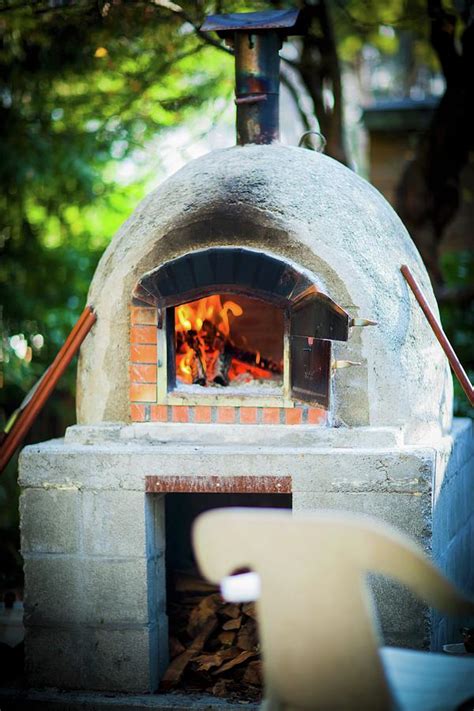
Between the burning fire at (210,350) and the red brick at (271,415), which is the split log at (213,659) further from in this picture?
the burning fire at (210,350)

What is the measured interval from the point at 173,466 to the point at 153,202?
142cm

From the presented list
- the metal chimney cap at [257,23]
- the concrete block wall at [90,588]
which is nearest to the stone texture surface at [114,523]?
the concrete block wall at [90,588]

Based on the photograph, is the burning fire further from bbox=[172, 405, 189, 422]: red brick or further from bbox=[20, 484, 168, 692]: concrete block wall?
bbox=[20, 484, 168, 692]: concrete block wall

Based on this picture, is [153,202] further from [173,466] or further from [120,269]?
[173,466]

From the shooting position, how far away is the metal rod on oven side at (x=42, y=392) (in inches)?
187

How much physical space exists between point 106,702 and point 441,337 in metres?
2.27

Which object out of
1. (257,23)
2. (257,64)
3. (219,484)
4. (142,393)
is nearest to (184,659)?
(219,484)

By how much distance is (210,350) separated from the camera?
5.16 m

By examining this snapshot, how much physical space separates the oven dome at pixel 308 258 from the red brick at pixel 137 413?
117 millimetres

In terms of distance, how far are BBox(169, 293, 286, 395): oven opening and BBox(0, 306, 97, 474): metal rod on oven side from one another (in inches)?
17.6

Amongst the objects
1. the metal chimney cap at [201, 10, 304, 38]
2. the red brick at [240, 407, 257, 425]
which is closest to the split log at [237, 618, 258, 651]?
the red brick at [240, 407, 257, 425]

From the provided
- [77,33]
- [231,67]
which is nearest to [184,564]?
[77,33]

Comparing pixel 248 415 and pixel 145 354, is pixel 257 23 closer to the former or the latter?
pixel 145 354

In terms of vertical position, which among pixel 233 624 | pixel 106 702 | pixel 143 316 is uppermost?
pixel 143 316
